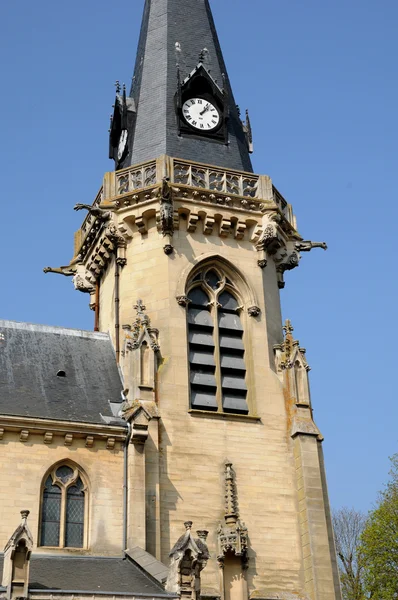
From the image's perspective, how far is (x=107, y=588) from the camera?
56.3ft

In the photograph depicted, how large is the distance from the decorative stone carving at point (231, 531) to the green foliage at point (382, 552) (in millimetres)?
12775

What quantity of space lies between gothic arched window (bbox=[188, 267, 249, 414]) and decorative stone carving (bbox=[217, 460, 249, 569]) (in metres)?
2.08

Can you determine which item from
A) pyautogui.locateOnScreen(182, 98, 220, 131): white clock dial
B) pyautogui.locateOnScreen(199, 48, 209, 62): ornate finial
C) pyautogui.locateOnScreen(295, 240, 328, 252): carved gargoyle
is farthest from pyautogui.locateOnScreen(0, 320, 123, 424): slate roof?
pyautogui.locateOnScreen(199, 48, 209, 62): ornate finial

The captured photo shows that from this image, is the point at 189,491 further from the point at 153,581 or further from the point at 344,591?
the point at 344,591

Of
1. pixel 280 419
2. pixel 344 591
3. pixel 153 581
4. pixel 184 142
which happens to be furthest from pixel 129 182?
pixel 344 591

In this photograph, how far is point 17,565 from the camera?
16.3 m

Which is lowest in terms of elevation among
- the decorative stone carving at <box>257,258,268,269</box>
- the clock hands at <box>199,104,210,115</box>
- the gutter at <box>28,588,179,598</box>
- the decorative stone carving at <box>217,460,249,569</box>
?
the gutter at <box>28,588,179,598</box>

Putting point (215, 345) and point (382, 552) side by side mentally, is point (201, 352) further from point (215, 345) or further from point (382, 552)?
point (382, 552)

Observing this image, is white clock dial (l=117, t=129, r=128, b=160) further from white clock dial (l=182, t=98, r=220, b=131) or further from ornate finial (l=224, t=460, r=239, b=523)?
ornate finial (l=224, t=460, r=239, b=523)

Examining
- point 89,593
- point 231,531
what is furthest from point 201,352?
point 89,593

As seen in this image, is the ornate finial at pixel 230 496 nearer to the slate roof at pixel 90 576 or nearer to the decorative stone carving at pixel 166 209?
the slate roof at pixel 90 576

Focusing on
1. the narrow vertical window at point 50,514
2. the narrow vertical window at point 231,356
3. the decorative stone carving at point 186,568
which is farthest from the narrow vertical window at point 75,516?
the narrow vertical window at point 231,356

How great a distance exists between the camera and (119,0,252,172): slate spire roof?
26.2 meters

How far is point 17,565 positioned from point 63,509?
3.59 m
